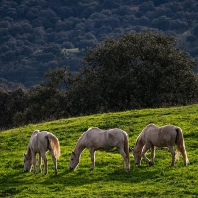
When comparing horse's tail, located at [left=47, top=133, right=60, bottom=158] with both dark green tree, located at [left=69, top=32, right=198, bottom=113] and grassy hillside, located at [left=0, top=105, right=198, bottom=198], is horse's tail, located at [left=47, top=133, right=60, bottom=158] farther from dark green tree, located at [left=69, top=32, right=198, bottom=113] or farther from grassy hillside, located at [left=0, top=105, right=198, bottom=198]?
dark green tree, located at [left=69, top=32, right=198, bottom=113]

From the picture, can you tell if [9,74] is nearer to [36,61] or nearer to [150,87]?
[36,61]

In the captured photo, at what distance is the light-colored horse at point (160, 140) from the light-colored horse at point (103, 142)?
4.03ft

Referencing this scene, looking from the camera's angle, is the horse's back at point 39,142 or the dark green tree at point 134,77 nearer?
the horse's back at point 39,142

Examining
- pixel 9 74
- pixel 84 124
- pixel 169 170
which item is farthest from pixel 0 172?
pixel 9 74

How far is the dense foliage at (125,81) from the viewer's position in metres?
46.0

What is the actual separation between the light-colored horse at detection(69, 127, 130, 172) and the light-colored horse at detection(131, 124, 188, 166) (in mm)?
1228

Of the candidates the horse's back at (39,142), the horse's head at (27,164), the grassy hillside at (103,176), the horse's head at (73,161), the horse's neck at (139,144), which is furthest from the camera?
the horse's head at (27,164)

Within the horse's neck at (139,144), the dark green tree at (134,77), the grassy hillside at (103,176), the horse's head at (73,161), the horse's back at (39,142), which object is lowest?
the grassy hillside at (103,176)

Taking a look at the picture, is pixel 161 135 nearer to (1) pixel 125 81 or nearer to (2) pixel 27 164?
(2) pixel 27 164

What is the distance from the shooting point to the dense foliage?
46.0m

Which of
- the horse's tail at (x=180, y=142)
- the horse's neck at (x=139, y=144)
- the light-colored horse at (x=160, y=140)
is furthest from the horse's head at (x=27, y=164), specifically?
the horse's tail at (x=180, y=142)

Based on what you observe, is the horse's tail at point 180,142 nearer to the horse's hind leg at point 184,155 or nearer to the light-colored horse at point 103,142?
the horse's hind leg at point 184,155

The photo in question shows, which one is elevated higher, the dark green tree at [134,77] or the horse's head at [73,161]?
the dark green tree at [134,77]

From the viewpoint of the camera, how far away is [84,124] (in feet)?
102
